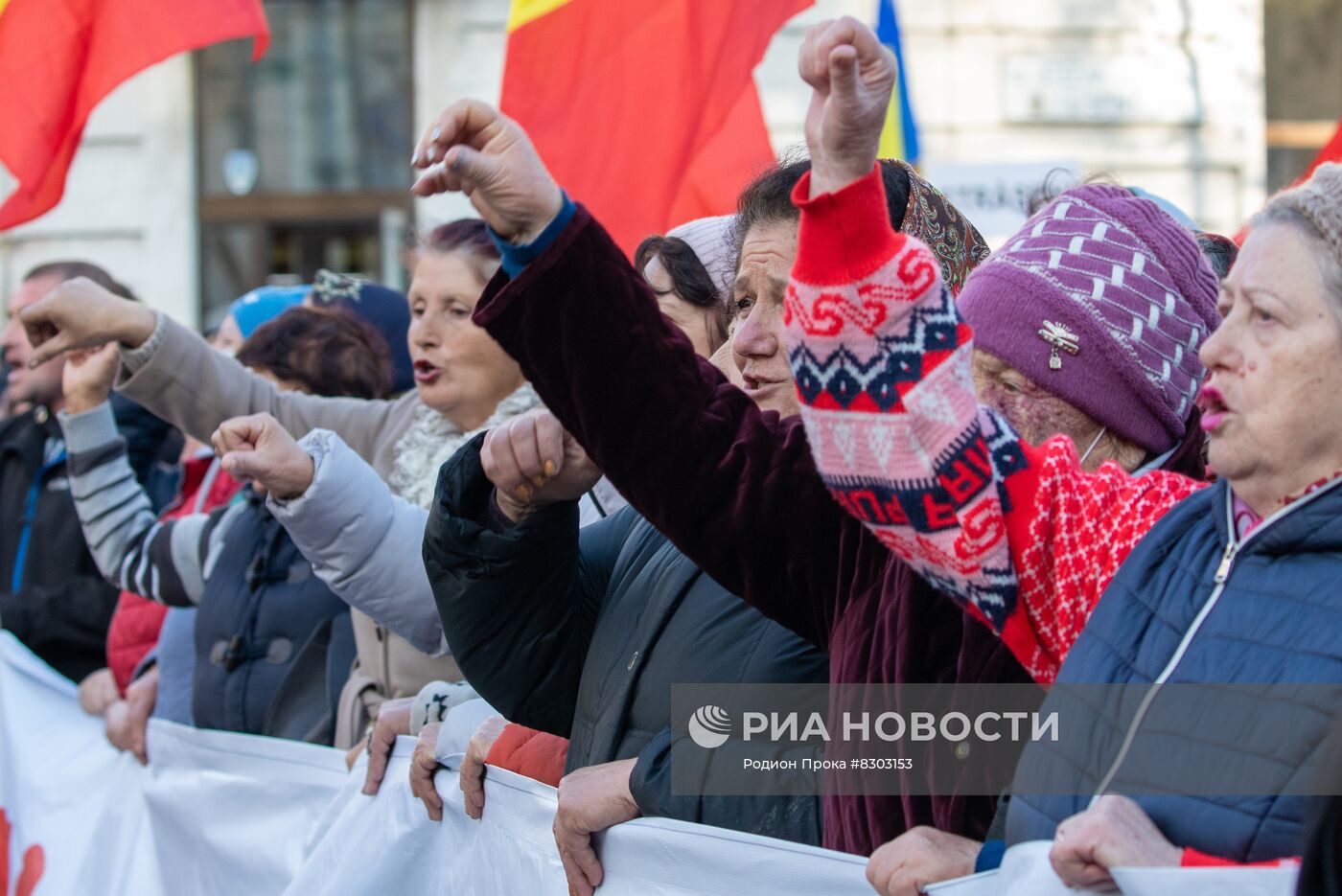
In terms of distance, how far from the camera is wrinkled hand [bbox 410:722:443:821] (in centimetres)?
275

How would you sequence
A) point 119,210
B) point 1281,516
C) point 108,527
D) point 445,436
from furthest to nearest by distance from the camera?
point 119,210 → point 108,527 → point 445,436 → point 1281,516

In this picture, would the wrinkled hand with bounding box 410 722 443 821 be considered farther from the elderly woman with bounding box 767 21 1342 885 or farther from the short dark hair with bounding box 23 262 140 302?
the short dark hair with bounding box 23 262 140 302

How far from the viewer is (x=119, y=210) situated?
10477 millimetres

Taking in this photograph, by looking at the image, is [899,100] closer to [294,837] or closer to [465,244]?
[465,244]

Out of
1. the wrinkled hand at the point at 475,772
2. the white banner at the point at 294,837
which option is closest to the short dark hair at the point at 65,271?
the white banner at the point at 294,837

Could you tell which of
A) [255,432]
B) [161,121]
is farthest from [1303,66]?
[255,432]

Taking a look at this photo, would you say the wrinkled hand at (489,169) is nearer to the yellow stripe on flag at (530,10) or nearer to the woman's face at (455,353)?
the woman's face at (455,353)

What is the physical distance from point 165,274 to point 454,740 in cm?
835

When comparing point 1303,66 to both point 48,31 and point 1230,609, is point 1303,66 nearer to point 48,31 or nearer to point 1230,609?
point 48,31

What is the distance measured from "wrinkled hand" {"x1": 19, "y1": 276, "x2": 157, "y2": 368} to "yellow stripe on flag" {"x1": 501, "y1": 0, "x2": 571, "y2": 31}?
127 centimetres

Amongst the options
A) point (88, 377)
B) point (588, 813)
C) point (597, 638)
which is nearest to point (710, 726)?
point (588, 813)

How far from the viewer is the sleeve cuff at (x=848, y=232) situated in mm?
1591

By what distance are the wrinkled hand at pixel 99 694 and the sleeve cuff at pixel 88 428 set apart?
2.17ft

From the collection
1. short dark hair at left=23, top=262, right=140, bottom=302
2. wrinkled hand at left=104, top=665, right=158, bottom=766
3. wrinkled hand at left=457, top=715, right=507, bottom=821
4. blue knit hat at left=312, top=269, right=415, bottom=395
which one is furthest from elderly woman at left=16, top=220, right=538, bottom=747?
short dark hair at left=23, top=262, right=140, bottom=302
